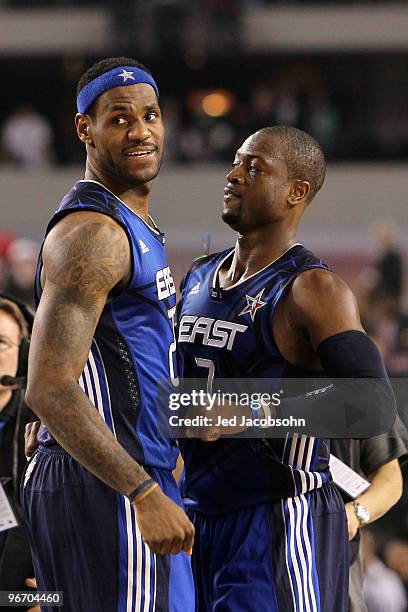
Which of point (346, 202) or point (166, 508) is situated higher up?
point (346, 202)

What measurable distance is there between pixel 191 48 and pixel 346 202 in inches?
160

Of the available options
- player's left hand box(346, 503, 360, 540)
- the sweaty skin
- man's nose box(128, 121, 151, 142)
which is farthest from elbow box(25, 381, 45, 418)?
player's left hand box(346, 503, 360, 540)

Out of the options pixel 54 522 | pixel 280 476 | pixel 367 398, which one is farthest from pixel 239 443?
pixel 54 522

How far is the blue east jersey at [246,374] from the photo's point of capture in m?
3.65

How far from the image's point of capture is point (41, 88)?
2000 cm

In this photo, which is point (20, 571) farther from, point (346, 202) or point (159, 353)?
point (346, 202)

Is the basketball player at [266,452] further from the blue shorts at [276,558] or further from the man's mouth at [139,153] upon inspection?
the man's mouth at [139,153]

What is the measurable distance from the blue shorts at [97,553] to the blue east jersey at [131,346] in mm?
158

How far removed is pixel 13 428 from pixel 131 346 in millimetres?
1407

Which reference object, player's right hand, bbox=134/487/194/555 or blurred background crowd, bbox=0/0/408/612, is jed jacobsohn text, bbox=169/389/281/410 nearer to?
player's right hand, bbox=134/487/194/555

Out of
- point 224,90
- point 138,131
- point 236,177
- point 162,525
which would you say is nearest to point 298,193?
point 236,177

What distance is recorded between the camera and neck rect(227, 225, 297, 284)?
3.87 m

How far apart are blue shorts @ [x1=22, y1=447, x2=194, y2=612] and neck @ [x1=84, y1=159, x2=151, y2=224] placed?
84 centimetres

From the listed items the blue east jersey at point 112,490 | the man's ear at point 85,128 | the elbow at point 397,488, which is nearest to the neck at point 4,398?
the blue east jersey at point 112,490
